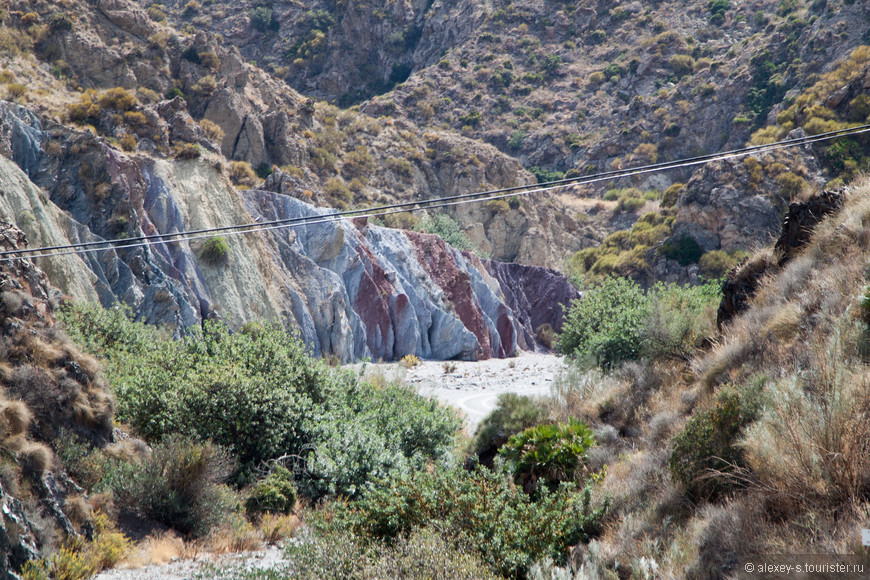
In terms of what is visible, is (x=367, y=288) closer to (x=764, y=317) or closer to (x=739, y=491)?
(x=764, y=317)

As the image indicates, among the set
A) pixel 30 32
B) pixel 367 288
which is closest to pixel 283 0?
pixel 30 32

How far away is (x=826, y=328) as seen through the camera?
845 centimetres

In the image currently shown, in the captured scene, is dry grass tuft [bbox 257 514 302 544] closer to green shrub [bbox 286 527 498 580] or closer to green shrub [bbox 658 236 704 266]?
green shrub [bbox 286 527 498 580]

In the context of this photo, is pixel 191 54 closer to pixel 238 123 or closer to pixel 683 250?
pixel 238 123

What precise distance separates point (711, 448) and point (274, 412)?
356 inches

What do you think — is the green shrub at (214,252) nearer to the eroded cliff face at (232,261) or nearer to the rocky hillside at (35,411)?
the eroded cliff face at (232,261)

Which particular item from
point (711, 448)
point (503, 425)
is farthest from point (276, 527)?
point (711, 448)

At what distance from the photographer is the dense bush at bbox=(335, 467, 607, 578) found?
7.69 metres

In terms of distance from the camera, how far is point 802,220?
1222cm

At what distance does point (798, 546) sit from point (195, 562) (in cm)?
802

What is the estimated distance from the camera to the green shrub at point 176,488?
33.5 feet

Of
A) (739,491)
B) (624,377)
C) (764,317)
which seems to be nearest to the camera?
(739,491)

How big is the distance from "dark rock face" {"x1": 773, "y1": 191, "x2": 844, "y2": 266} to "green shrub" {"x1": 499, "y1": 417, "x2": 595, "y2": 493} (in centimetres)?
547

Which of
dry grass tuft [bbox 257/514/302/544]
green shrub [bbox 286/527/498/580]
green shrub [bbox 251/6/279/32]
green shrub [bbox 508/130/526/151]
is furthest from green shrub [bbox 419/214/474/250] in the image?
green shrub [bbox 251/6/279/32]
